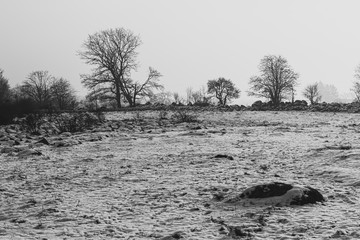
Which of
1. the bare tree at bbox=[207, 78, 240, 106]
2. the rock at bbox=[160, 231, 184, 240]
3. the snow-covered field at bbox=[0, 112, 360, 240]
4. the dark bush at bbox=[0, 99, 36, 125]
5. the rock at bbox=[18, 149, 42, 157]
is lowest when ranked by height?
the rock at bbox=[160, 231, 184, 240]

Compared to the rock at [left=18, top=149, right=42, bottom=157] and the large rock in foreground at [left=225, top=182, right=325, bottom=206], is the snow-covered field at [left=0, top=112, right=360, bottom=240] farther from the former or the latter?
the large rock in foreground at [left=225, top=182, right=325, bottom=206]

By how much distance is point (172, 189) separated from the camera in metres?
5.55

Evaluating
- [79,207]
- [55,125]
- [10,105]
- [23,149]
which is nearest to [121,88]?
[10,105]

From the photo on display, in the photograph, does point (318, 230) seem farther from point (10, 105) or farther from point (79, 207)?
point (10, 105)

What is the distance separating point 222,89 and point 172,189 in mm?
45649

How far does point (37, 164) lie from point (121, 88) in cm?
3064

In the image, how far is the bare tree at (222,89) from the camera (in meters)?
49.8

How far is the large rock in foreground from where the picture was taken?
180 inches

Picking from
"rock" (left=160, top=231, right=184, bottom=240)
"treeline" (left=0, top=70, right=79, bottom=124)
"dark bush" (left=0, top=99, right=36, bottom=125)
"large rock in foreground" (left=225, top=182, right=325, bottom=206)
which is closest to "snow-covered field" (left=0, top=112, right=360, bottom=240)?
"rock" (left=160, top=231, right=184, bottom=240)

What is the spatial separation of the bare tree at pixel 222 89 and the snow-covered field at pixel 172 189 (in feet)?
132

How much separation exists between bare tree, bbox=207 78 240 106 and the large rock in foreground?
45.4 m

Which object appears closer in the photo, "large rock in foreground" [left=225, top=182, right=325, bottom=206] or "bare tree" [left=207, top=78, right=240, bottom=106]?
"large rock in foreground" [left=225, top=182, right=325, bottom=206]

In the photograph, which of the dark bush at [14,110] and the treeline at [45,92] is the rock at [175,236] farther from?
the treeline at [45,92]

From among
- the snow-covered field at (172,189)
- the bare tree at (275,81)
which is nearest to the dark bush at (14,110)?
the snow-covered field at (172,189)
